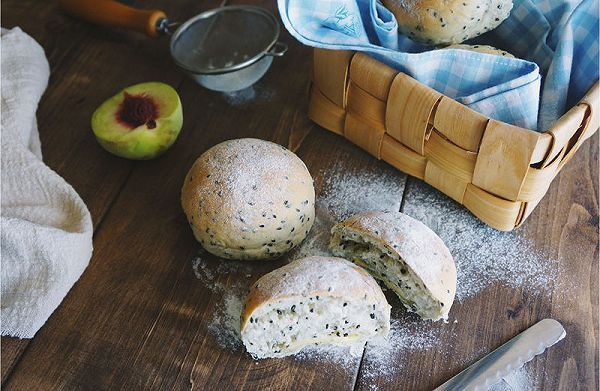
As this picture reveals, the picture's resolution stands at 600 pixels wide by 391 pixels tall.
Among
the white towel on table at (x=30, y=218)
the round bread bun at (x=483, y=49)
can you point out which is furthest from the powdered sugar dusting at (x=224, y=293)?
the round bread bun at (x=483, y=49)

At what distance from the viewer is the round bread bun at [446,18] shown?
52.1 inches

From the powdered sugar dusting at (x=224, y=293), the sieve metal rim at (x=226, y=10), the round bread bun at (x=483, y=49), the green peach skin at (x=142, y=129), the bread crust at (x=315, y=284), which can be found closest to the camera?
the bread crust at (x=315, y=284)

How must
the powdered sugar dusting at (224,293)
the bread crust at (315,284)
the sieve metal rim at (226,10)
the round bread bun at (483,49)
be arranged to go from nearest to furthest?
the bread crust at (315,284)
the powdered sugar dusting at (224,293)
the round bread bun at (483,49)
the sieve metal rim at (226,10)

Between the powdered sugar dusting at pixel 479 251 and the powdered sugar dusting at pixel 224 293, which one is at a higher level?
the powdered sugar dusting at pixel 479 251

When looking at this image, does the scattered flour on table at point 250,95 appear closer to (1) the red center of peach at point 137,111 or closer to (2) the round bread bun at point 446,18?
(1) the red center of peach at point 137,111

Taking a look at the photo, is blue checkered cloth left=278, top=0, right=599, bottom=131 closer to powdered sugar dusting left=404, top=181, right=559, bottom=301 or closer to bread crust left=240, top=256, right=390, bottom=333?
powdered sugar dusting left=404, top=181, right=559, bottom=301

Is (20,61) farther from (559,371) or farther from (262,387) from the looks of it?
(559,371)

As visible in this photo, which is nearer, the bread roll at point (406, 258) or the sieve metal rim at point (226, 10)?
the bread roll at point (406, 258)

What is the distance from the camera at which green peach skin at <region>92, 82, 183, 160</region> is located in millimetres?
1471

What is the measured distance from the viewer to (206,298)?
1.31 meters

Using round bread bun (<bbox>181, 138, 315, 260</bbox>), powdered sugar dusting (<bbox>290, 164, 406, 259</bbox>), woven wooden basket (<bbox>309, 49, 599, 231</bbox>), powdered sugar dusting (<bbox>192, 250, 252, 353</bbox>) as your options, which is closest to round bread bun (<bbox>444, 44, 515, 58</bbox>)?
woven wooden basket (<bbox>309, 49, 599, 231</bbox>)

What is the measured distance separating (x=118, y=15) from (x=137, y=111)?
0.40 m

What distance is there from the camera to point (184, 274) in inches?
53.2

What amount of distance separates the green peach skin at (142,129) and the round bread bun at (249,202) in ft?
0.58
